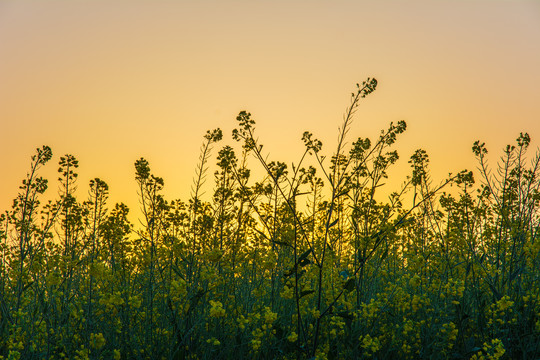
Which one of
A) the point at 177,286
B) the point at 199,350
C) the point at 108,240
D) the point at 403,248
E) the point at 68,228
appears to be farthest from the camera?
the point at 403,248

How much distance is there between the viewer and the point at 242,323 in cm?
379

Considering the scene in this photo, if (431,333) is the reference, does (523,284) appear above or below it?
above

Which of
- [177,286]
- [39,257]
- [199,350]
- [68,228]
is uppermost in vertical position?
[68,228]

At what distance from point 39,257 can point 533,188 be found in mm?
5842

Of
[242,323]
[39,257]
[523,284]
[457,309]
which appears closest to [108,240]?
[39,257]

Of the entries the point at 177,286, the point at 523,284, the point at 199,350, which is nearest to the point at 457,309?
the point at 523,284

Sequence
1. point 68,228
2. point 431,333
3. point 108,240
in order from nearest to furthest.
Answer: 1. point 431,333
2. point 108,240
3. point 68,228

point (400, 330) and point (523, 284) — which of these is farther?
point (523, 284)

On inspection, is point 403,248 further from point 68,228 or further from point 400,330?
point 68,228

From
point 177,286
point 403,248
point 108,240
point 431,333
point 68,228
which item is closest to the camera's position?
point 177,286

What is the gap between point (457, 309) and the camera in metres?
4.91

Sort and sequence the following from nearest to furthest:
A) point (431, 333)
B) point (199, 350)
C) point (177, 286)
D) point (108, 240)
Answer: point (177, 286) → point (199, 350) → point (431, 333) → point (108, 240)

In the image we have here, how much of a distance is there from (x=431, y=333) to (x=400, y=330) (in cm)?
29

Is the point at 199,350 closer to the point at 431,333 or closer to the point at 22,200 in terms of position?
the point at 431,333
